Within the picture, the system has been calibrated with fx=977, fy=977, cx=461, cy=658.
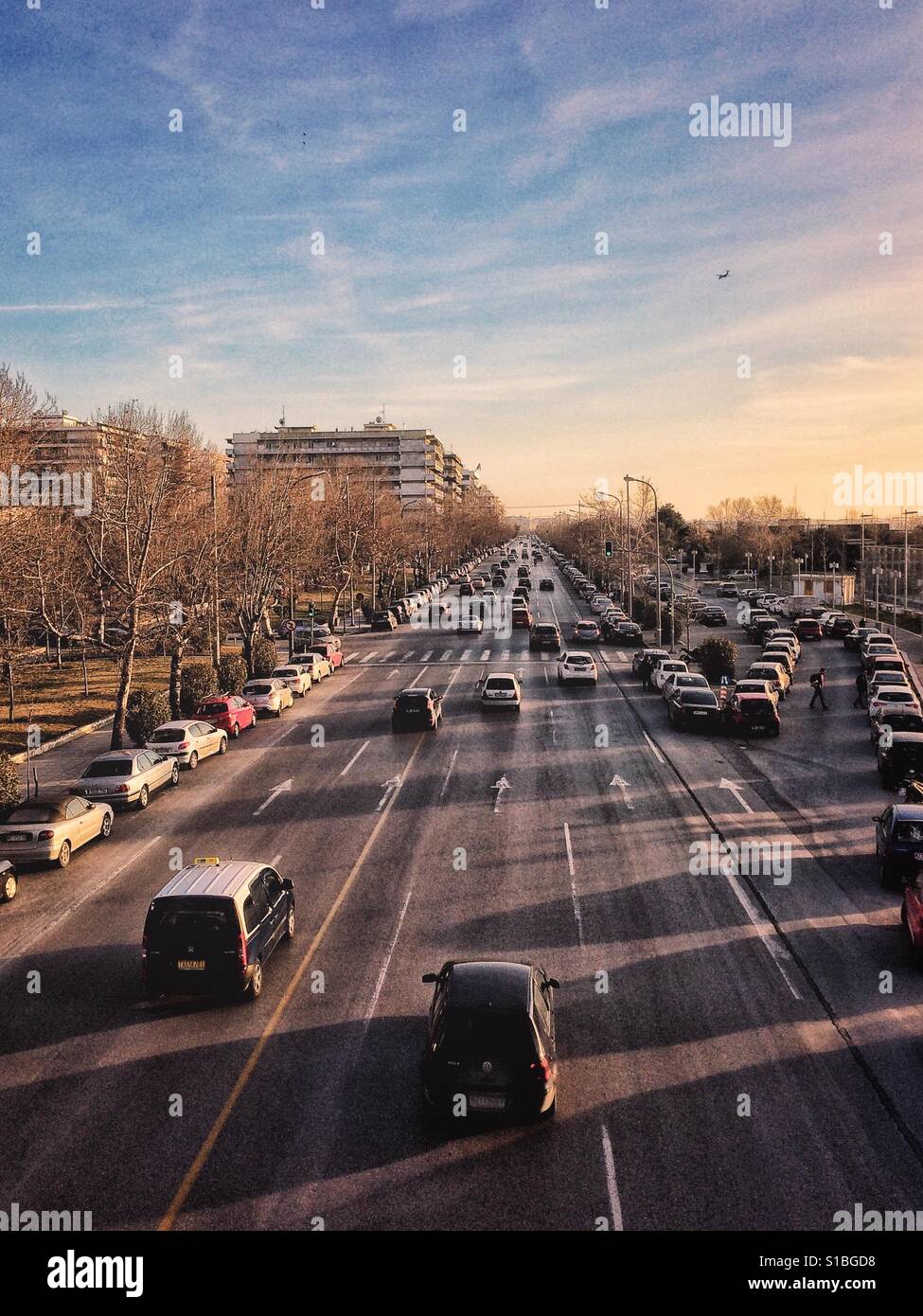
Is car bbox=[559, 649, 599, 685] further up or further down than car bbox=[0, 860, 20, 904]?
further up

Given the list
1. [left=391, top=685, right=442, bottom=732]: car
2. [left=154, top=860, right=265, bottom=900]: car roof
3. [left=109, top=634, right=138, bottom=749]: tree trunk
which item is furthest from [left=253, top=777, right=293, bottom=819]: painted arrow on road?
[left=154, top=860, right=265, bottom=900]: car roof

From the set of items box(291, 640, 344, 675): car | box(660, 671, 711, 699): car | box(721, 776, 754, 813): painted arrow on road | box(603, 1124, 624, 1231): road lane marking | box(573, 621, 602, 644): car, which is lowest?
box(603, 1124, 624, 1231): road lane marking

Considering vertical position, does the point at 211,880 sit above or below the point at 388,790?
above

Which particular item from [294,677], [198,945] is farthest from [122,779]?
[294,677]

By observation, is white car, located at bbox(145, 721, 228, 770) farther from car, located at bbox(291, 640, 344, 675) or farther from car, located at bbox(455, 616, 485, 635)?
car, located at bbox(455, 616, 485, 635)

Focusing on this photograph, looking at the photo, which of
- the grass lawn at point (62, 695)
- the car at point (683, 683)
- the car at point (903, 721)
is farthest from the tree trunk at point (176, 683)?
the car at point (903, 721)

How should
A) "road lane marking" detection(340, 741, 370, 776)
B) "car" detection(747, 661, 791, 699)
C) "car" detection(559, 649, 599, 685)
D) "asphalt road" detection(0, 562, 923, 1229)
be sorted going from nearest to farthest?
"asphalt road" detection(0, 562, 923, 1229) → "road lane marking" detection(340, 741, 370, 776) → "car" detection(747, 661, 791, 699) → "car" detection(559, 649, 599, 685)

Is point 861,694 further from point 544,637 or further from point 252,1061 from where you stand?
point 252,1061
